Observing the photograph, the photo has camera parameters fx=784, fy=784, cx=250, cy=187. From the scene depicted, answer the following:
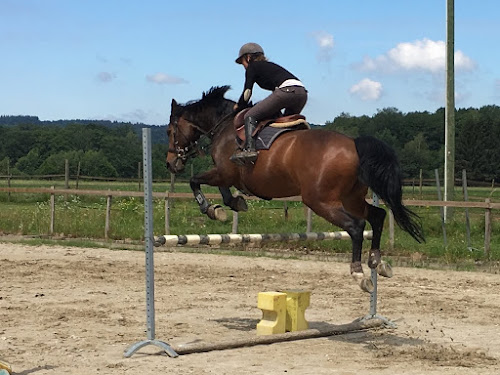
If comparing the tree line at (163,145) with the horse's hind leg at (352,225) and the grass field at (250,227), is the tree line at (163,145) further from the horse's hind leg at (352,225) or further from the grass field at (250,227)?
the horse's hind leg at (352,225)

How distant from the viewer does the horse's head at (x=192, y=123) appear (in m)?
7.99

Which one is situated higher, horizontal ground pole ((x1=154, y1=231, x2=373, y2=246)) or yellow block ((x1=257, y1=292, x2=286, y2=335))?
horizontal ground pole ((x1=154, y1=231, x2=373, y2=246))

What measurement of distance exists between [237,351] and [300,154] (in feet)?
5.77

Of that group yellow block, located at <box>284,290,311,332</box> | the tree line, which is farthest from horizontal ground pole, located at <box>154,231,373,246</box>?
the tree line

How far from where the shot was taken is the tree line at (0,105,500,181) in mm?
53156

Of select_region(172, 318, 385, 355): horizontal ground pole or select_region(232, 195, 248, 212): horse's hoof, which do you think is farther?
select_region(232, 195, 248, 212): horse's hoof

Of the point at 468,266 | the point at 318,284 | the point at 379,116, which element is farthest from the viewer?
the point at 379,116

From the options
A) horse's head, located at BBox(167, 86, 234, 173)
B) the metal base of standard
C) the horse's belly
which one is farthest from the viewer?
horse's head, located at BBox(167, 86, 234, 173)

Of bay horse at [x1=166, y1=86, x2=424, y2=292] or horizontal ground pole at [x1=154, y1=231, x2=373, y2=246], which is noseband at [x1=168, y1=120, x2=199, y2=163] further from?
horizontal ground pole at [x1=154, y1=231, x2=373, y2=246]

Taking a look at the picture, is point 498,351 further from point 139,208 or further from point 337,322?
point 139,208

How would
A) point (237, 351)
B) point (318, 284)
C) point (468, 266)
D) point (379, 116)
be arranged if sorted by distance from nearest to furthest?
point (237, 351), point (318, 284), point (468, 266), point (379, 116)

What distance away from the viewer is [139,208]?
20.3 metres

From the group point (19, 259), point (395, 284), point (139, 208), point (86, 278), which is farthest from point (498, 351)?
point (139, 208)

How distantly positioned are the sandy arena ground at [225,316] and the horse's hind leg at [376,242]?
0.70 m
